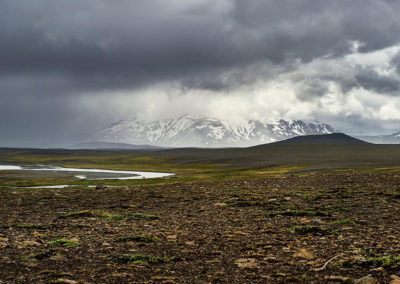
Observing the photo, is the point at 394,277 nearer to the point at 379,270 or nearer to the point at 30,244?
the point at 379,270

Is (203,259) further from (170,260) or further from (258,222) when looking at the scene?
(258,222)

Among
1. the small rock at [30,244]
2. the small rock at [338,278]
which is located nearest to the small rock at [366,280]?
the small rock at [338,278]

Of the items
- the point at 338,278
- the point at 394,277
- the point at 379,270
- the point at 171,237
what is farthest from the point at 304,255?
the point at 171,237

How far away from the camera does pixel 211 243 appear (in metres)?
17.4

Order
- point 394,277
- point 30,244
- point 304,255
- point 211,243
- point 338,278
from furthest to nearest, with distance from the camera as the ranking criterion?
point 211,243
point 30,244
point 304,255
point 338,278
point 394,277

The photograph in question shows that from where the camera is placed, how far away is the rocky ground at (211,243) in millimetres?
12598

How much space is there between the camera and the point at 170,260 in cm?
1470

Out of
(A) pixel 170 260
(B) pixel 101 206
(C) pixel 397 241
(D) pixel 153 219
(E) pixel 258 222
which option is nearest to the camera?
(A) pixel 170 260

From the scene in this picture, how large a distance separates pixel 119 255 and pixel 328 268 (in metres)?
8.02

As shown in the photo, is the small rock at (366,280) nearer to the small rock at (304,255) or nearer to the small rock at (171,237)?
the small rock at (304,255)

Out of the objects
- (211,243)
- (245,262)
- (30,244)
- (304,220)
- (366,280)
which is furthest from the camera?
(304,220)

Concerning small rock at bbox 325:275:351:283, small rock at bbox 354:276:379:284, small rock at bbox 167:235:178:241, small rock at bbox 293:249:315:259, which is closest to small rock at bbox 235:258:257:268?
small rock at bbox 293:249:315:259

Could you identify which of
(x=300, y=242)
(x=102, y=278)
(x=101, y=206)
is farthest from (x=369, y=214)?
(x=101, y=206)

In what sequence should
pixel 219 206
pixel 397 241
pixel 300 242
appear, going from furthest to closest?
pixel 219 206
pixel 300 242
pixel 397 241
